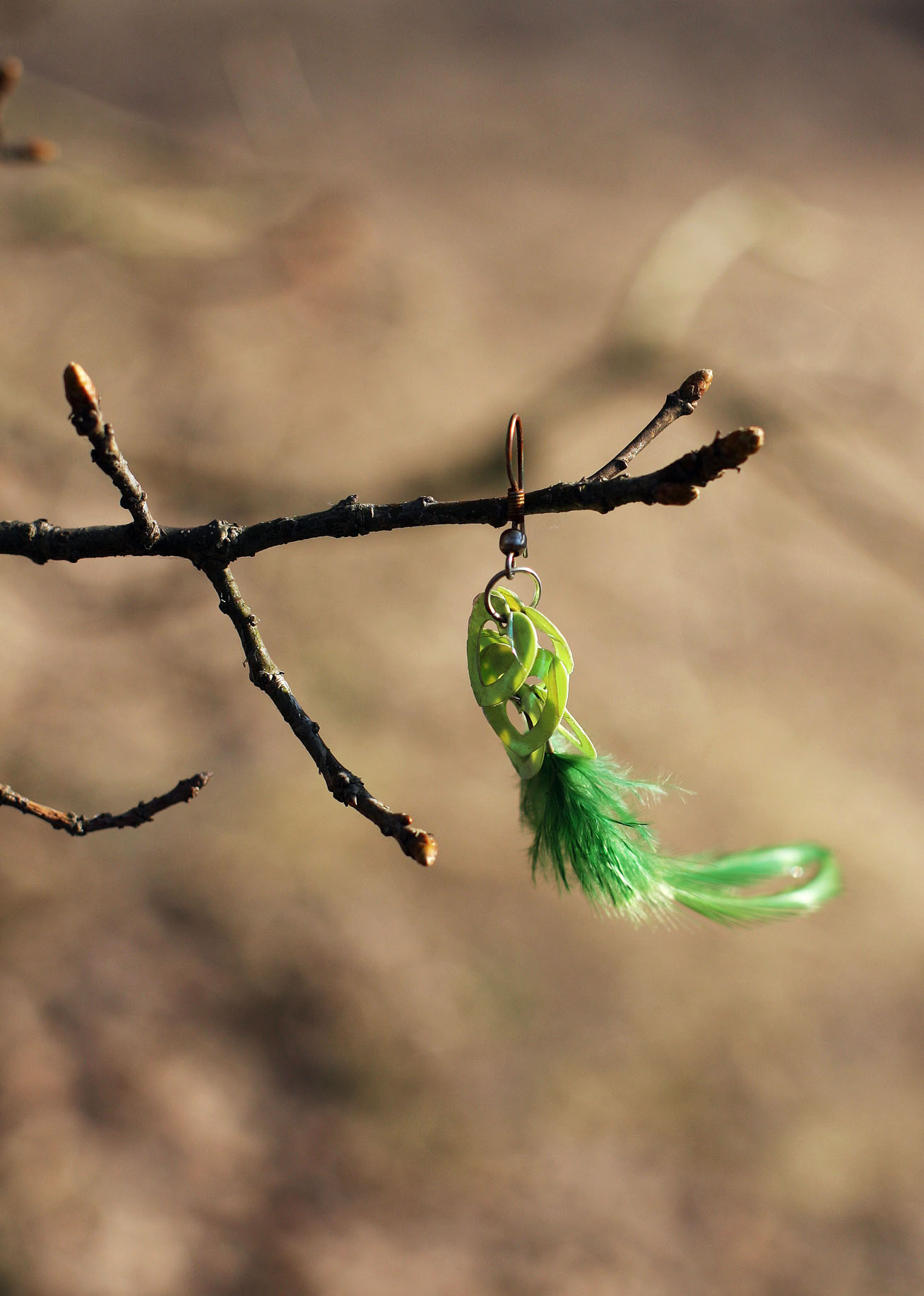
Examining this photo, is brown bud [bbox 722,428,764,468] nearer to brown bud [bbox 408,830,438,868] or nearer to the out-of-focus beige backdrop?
brown bud [bbox 408,830,438,868]

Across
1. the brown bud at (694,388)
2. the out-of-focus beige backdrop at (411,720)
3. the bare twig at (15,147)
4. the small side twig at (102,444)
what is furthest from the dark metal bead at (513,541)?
the out-of-focus beige backdrop at (411,720)

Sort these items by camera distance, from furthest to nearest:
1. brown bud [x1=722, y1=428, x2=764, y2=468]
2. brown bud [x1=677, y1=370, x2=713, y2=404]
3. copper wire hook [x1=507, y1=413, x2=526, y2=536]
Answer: brown bud [x1=677, y1=370, x2=713, y2=404] < copper wire hook [x1=507, y1=413, x2=526, y2=536] < brown bud [x1=722, y1=428, x2=764, y2=468]

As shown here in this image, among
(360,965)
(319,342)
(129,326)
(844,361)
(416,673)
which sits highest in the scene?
(844,361)

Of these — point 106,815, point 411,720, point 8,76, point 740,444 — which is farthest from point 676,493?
point 411,720

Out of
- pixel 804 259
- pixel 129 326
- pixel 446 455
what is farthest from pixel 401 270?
pixel 446 455

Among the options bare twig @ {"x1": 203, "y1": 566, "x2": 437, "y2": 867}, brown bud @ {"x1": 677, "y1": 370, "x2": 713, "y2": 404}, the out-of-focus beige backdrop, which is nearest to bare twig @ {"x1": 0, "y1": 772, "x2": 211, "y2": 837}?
bare twig @ {"x1": 203, "y1": 566, "x2": 437, "y2": 867}

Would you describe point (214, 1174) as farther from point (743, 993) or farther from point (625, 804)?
point (625, 804)
